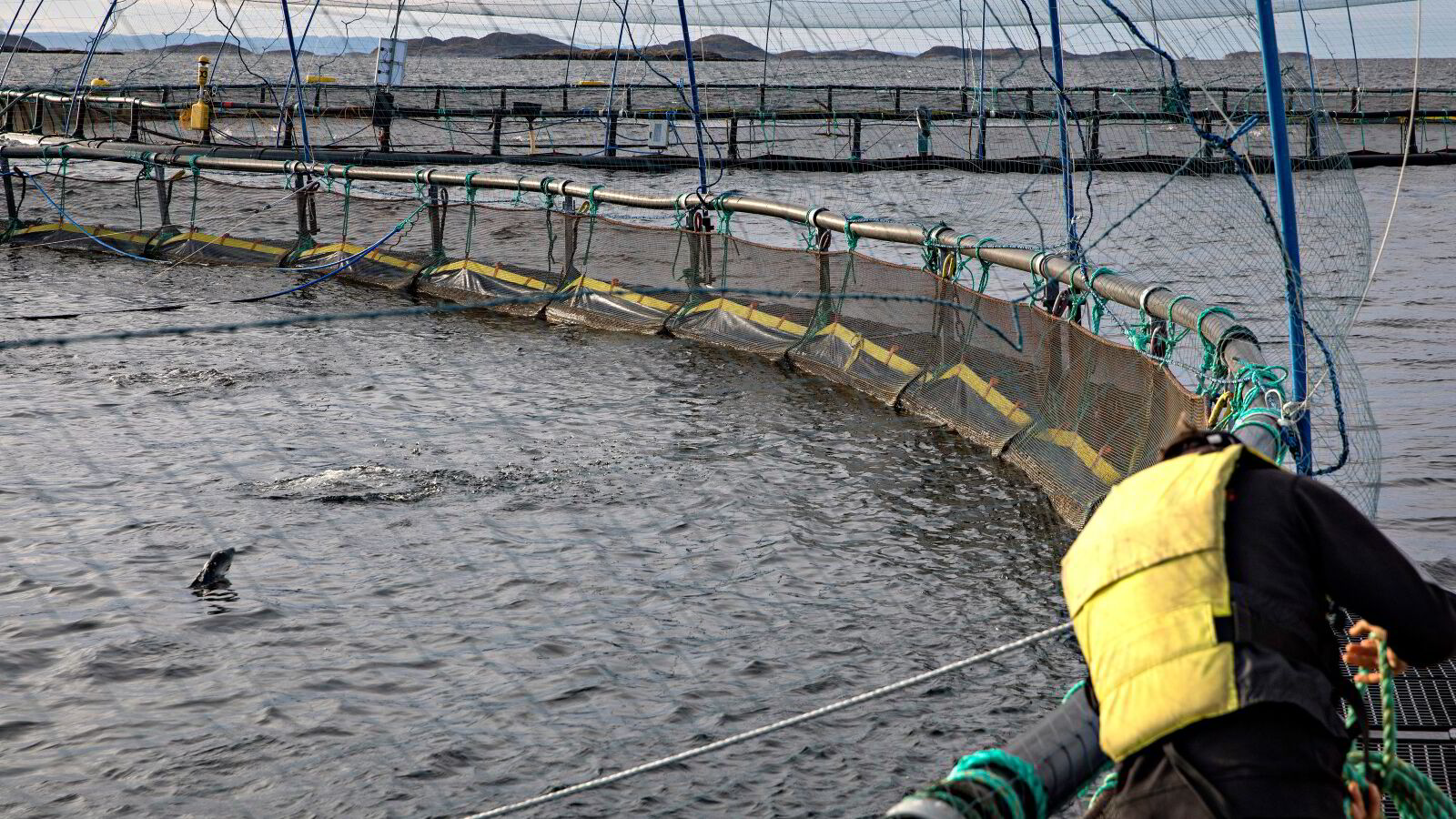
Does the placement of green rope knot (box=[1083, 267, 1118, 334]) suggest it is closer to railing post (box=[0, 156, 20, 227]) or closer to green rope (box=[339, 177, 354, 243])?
green rope (box=[339, 177, 354, 243])

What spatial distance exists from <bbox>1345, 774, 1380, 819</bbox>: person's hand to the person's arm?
16.4 inches

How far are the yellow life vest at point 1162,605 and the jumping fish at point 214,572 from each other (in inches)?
233

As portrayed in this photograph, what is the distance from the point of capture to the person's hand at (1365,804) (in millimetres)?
3096

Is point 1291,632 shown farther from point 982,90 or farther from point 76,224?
point 76,224

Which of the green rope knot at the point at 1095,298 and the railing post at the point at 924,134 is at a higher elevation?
the railing post at the point at 924,134

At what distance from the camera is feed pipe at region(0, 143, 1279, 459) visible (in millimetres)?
6613

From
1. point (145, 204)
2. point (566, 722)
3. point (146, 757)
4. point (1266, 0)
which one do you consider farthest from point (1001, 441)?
point (145, 204)

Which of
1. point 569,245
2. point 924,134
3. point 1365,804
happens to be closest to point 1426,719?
point 1365,804

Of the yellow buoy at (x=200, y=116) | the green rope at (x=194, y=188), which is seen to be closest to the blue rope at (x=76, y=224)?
the green rope at (x=194, y=188)

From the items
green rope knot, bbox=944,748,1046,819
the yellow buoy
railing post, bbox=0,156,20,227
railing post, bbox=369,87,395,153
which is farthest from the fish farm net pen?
railing post, bbox=369,87,395,153

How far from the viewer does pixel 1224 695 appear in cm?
281

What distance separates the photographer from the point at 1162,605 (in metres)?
2.91

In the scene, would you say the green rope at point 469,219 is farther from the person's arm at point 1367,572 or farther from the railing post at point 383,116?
the person's arm at point 1367,572

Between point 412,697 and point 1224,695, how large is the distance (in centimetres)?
444
